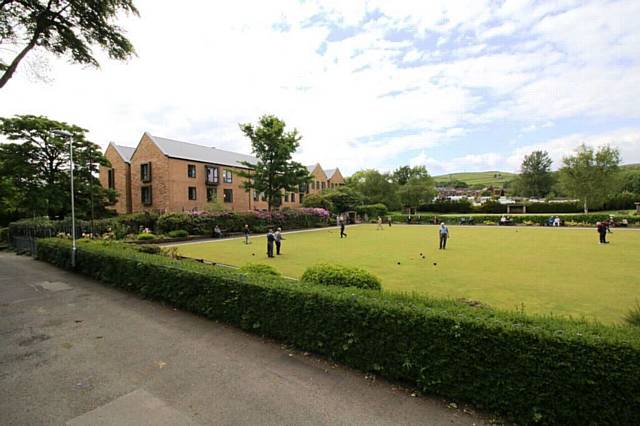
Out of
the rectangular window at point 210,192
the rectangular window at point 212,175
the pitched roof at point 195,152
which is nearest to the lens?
the pitched roof at point 195,152

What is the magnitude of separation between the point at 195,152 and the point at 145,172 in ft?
21.9

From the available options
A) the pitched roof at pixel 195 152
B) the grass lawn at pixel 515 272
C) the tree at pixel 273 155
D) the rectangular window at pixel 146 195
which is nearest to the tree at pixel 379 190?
the pitched roof at pixel 195 152

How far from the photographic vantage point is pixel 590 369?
2850mm

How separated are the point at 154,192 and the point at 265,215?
15.4 metres

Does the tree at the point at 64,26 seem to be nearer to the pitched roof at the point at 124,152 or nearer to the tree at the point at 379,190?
the pitched roof at the point at 124,152

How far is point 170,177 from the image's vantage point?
1398 inches

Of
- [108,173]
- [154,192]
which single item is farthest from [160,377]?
[108,173]

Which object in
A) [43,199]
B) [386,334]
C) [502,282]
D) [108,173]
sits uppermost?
[108,173]

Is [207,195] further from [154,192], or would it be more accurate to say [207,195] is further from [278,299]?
[278,299]

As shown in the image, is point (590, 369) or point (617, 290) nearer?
point (590, 369)

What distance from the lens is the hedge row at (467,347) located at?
9.25 ft

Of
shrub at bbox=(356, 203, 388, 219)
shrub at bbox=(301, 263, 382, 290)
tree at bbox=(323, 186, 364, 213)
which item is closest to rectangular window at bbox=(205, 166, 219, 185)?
tree at bbox=(323, 186, 364, 213)

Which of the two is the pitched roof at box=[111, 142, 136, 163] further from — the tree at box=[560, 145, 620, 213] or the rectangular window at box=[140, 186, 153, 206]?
the tree at box=[560, 145, 620, 213]

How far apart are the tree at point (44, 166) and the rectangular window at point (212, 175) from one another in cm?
1197
